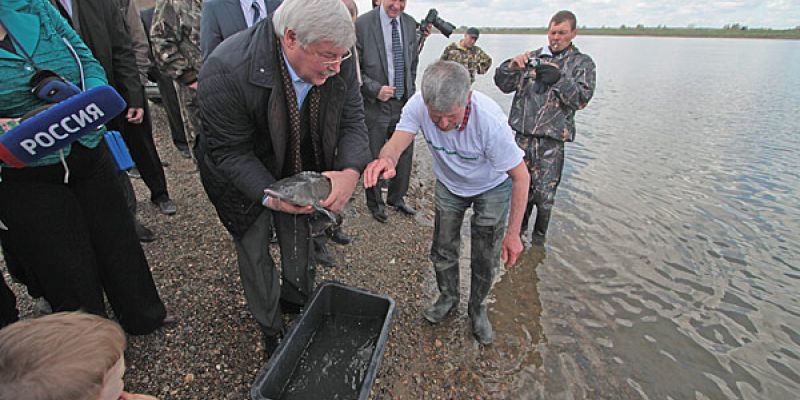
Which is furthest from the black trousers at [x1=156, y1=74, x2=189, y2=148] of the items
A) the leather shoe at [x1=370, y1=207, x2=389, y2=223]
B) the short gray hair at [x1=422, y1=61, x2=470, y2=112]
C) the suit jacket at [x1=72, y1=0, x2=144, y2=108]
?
the short gray hair at [x1=422, y1=61, x2=470, y2=112]

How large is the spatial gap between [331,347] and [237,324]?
0.70 m

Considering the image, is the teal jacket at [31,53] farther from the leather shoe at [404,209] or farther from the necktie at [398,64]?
the leather shoe at [404,209]

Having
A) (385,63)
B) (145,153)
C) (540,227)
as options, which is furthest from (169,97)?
(540,227)

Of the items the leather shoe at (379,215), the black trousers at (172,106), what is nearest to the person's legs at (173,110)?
the black trousers at (172,106)

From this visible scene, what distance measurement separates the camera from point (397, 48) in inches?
165

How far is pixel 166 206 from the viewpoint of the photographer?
155 inches

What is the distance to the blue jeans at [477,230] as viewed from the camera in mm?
2652

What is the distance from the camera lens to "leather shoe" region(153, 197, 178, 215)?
12.9 feet

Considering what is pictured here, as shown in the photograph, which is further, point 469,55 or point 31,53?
point 469,55

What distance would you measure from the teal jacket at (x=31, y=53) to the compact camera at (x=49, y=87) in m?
0.04

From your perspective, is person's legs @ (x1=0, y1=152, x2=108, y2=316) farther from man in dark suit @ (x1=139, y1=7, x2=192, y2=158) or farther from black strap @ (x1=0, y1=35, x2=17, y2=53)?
man in dark suit @ (x1=139, y1=7, x2=192, y2=158)

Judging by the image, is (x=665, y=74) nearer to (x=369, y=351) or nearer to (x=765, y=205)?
(x=765, y=205)

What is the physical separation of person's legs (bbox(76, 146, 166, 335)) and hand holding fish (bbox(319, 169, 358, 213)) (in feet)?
3.49

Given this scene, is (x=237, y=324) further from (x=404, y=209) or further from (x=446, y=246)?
(x=404, y=209)
